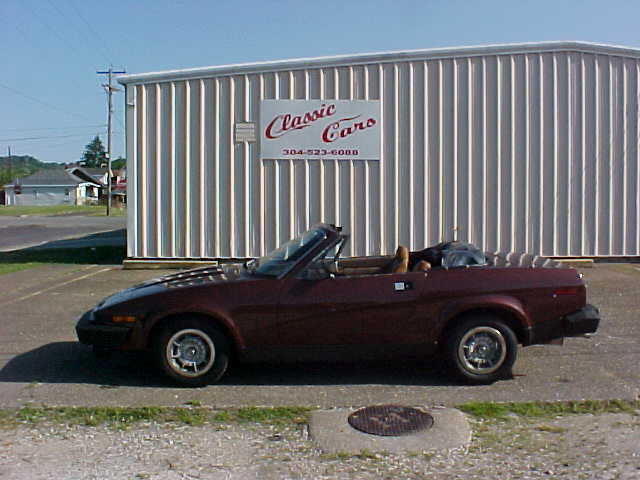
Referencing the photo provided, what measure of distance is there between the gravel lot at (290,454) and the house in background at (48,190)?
9799 centimetres

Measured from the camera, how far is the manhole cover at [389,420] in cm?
558

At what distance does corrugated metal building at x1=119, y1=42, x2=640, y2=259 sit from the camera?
15188mm

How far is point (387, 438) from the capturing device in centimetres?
539

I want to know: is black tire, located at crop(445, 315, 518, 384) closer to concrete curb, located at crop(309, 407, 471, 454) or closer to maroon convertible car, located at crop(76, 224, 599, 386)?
maroon convertible car, located at crop(76, 224, 599, 386)

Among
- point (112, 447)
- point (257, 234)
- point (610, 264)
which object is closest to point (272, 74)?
point (257, 234)

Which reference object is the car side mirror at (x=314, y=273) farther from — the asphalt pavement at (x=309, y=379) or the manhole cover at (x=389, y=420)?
the manhole cover at (x=389, y=420)

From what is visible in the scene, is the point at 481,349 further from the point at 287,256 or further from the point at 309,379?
the point at 287,256

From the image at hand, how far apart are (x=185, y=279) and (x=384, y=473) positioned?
3131 mm

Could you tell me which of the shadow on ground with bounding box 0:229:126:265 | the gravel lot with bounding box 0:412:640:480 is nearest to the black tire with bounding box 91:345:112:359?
the gravel lot with bounding box 0:412:640:480

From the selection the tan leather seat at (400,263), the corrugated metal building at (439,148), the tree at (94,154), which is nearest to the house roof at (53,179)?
the tree at (94,154)

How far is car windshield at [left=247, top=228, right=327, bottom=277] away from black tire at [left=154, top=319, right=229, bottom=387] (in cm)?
72

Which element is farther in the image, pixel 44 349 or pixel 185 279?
pixel 44 349

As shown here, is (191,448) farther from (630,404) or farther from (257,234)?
(257,234)

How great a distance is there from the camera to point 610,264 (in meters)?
15.2
